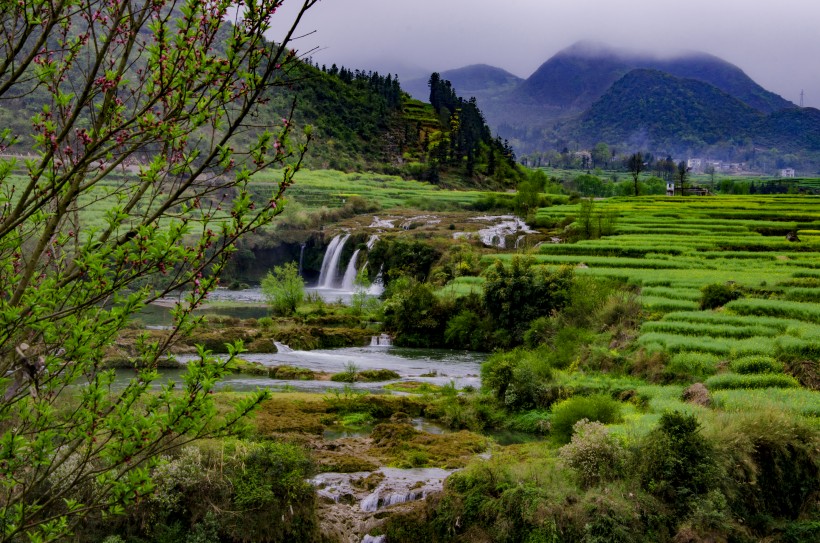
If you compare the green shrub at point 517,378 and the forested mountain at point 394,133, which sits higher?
the forested mountain at point 394,133

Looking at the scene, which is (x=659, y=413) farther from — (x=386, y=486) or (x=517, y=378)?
(x=386, y=486)

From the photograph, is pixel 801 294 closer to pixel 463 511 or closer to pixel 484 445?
pixel 484 445

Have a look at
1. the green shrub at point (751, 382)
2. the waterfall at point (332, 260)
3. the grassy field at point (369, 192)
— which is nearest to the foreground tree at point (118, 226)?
the green shrub at point (751, 382)

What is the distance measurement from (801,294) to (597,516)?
18.7 m

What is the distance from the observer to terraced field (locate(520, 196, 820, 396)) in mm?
19016

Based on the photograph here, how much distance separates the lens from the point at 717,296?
2547 centimetres

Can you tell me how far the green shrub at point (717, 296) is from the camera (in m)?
25.4

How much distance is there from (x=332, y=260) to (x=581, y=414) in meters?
40.4

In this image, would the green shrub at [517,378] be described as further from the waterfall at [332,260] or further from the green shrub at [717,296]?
the waterfall at [332,260]

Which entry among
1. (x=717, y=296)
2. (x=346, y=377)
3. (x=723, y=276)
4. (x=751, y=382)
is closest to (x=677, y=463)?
(x=751, y=382)

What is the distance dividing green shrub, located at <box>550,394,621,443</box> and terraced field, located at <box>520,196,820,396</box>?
2.61m

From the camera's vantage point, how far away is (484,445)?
16.6m

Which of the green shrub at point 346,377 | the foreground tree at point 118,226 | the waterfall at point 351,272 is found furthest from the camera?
the waterfall at point 351,272

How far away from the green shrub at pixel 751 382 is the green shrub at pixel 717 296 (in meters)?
8.15
